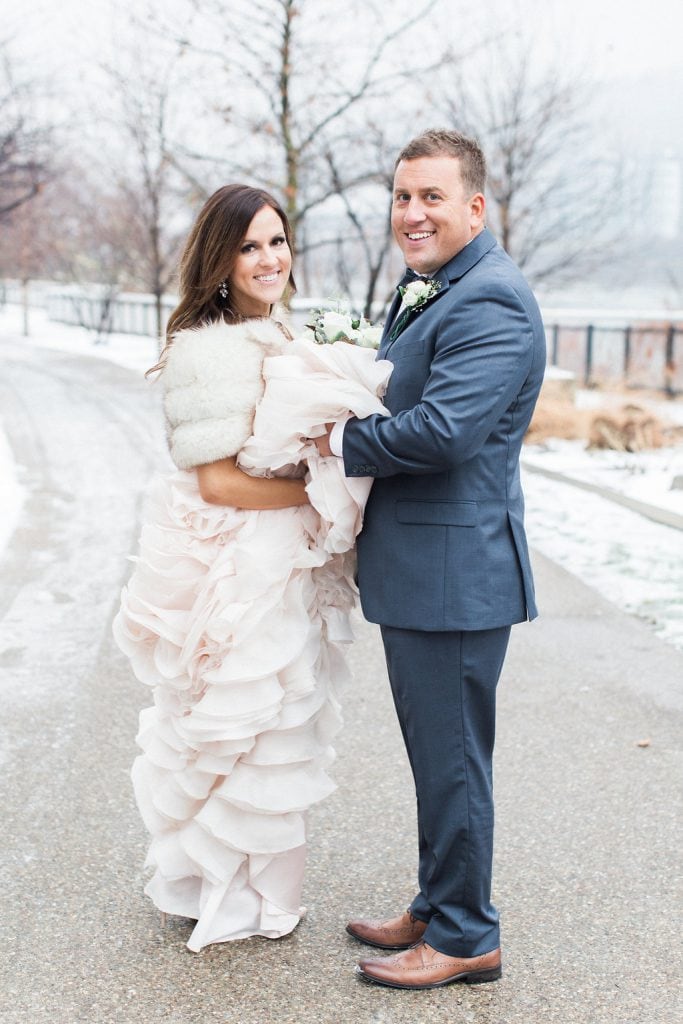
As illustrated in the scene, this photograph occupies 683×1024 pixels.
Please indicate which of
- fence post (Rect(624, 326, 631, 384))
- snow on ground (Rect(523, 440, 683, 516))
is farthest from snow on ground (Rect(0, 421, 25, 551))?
fence post (Rect(624, 326, 631, 384))

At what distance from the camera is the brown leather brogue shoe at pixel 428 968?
2957 mm

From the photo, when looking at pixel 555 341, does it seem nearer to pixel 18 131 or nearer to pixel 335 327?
pixel 18 131

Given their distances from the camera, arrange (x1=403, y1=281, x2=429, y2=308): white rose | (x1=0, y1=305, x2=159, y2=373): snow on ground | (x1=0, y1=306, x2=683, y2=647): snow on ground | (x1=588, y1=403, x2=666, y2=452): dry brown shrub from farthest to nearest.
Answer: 1. (x1=0, y1=305, x2=159, y2=373): snow on ground
2. (x1=588, y1=403, x2=666, y2=452): dry brown shrub
3. (x1=0, y1=306, x2=683, y2=647): snow on ground
4. (x1=403, y1=281, x2=429, y2=308): white rose

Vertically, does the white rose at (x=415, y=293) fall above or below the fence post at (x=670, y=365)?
above

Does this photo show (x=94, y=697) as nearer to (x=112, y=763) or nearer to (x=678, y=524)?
(x=112, y=763)

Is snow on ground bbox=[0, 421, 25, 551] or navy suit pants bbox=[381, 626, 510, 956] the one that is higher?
navy suit pants bbox=[381, 626, 510, 956]

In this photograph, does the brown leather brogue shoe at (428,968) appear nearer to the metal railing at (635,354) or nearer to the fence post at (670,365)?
the metal railing at (635,354)

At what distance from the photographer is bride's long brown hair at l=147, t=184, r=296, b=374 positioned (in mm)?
3082

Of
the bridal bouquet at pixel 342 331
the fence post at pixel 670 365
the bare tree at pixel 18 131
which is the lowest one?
the fence post at pixel 670 365

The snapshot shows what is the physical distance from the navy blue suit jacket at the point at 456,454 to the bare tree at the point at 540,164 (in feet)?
48.8

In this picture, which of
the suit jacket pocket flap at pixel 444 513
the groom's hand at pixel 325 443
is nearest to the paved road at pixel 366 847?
the suit jacket pocket flap at pixel 444 513

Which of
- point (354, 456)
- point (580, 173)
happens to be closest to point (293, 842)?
point (354, 456)

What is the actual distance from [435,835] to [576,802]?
1385mm

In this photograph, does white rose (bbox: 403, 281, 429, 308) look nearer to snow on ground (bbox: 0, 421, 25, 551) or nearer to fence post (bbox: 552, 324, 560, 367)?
snow on ground (bbox: 0, 421, 25, 551)
